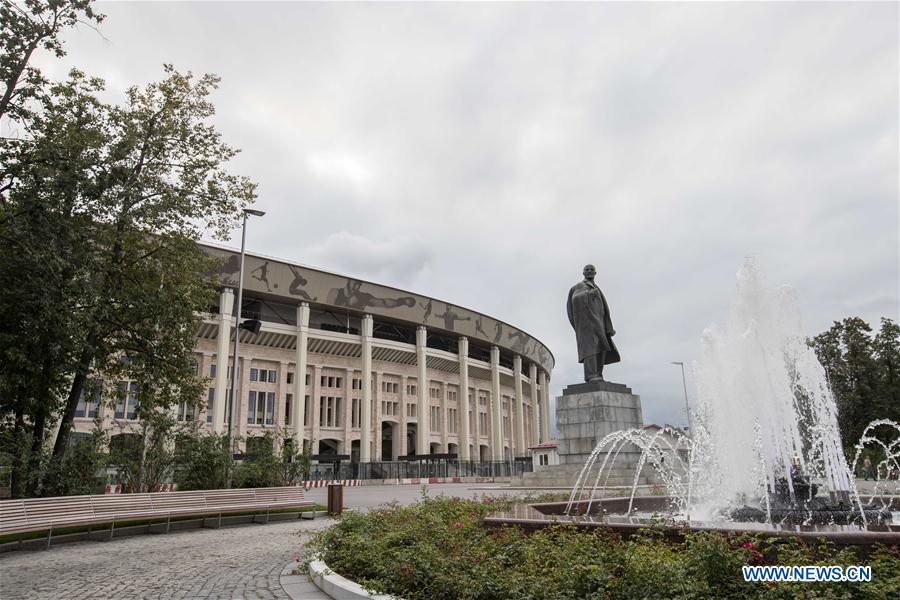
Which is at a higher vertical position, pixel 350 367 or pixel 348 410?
pixel 350 367

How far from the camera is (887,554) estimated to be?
460 centimetres

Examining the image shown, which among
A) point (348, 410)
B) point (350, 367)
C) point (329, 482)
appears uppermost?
point (350, 367)

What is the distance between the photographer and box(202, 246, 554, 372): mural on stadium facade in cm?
4354

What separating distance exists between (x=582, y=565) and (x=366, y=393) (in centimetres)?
4615

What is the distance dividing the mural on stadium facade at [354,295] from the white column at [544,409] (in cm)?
1609

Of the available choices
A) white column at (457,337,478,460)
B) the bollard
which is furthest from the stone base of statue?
white column at (457,337,478,460)

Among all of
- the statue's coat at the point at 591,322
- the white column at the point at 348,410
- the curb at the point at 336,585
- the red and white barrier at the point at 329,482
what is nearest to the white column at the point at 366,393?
the white column at the point at 348,410

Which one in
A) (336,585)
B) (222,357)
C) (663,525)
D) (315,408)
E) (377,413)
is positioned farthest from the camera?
(377,413)

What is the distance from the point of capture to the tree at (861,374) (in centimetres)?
3806

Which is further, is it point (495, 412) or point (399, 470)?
point (495, 412)

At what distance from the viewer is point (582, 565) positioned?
4758mm

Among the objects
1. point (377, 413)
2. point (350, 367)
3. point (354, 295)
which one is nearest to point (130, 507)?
point (354, 295)

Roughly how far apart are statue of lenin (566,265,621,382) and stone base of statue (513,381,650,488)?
0.79 m

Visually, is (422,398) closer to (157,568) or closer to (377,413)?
(377,413)
